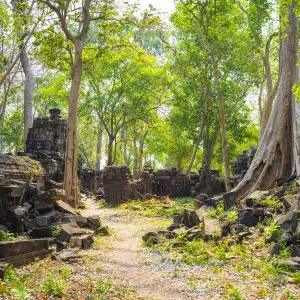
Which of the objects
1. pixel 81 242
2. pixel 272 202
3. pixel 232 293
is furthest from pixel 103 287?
pixel 272 202

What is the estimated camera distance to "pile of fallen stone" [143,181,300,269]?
20.8ft

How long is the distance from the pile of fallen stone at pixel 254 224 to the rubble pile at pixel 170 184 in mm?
12049

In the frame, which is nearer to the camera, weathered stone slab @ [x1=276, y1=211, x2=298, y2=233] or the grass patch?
weathered stone slab @ [x1=276, y1=211, x2=298, y2=233]

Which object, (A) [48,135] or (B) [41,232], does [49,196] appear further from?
(A) [48,135]

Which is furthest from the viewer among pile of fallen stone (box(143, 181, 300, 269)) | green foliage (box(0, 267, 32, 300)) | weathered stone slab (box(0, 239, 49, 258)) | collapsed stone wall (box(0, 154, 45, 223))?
collapsed stone wall (box(0, 154, 45, 223))

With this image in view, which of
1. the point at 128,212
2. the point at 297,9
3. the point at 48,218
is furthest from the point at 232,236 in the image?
the point at 128,212

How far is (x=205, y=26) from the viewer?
14617mm

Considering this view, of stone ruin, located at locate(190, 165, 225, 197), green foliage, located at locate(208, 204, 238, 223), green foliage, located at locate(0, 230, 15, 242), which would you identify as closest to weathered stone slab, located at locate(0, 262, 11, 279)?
green foliage, located at locate(0, 230, 15, 242)

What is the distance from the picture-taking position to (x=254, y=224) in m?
7.85

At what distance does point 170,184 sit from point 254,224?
14441 mm

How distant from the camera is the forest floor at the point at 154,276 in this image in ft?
15.0

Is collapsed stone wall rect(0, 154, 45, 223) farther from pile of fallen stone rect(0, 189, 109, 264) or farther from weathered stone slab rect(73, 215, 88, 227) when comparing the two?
weathered stone slab rect(73, 215, 88, 227)

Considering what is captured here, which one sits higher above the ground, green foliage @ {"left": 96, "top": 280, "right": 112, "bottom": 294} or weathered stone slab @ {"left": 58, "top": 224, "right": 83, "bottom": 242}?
weathered stone slab @ {"left": 58, "top": 224, "right": 83, "bottom": 242}

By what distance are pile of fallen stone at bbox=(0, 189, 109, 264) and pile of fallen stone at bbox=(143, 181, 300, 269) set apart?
5.56ft
